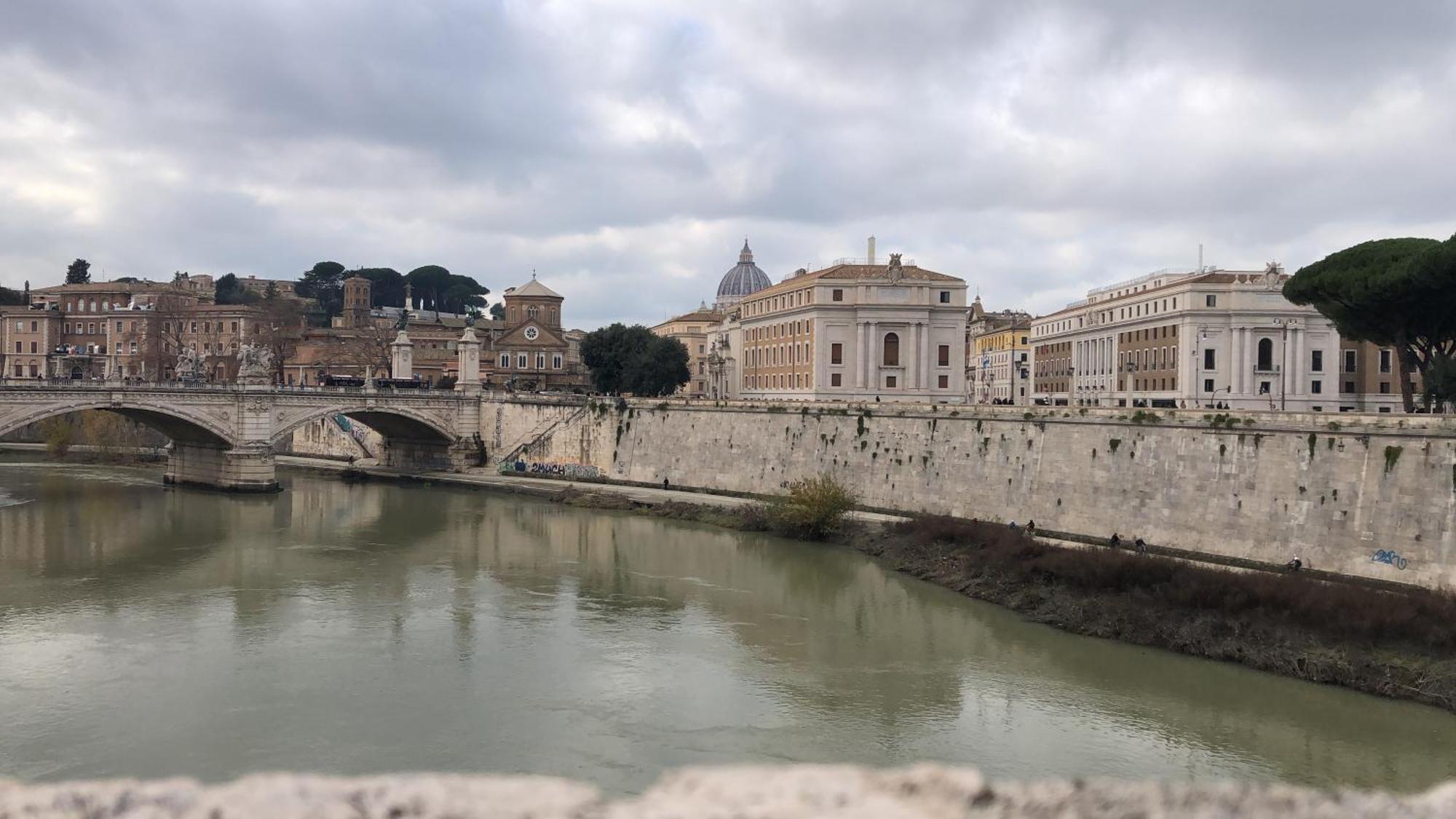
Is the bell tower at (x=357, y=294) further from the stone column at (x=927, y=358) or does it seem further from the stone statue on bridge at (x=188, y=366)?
the stone column at (x=927, y=358)

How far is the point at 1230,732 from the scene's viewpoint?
47.2ft

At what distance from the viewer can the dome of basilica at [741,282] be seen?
90.7 metres

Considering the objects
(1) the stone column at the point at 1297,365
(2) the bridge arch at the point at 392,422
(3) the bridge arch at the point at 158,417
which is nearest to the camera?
(3) the bridge arch at the point at 158,417

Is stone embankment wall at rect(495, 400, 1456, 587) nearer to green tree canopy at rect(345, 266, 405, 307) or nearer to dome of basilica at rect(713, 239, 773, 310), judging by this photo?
dome of basilica at rect(713, 239, 773, 310)

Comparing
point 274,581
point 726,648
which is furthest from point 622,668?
point 274,581

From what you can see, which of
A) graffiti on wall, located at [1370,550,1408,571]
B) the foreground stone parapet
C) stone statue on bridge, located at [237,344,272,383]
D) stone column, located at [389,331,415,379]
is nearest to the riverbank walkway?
stone column, located at [389,331,415,379]

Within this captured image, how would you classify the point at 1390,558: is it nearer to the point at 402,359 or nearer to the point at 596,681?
the point at 596,681

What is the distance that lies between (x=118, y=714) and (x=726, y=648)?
8.34 meters

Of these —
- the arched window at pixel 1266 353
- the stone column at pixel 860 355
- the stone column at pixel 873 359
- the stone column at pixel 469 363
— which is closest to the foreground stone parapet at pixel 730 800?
the arched window at pixel 1266 353

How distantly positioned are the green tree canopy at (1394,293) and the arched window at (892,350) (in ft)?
56.5

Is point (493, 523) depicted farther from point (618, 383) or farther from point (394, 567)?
point (618, 383)

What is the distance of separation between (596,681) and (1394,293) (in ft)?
67.0

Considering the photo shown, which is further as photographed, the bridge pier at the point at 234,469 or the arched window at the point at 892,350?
the arched window at the point at 892,350

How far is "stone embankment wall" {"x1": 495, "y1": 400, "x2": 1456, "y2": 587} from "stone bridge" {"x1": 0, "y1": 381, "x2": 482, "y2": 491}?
9.76 metres
